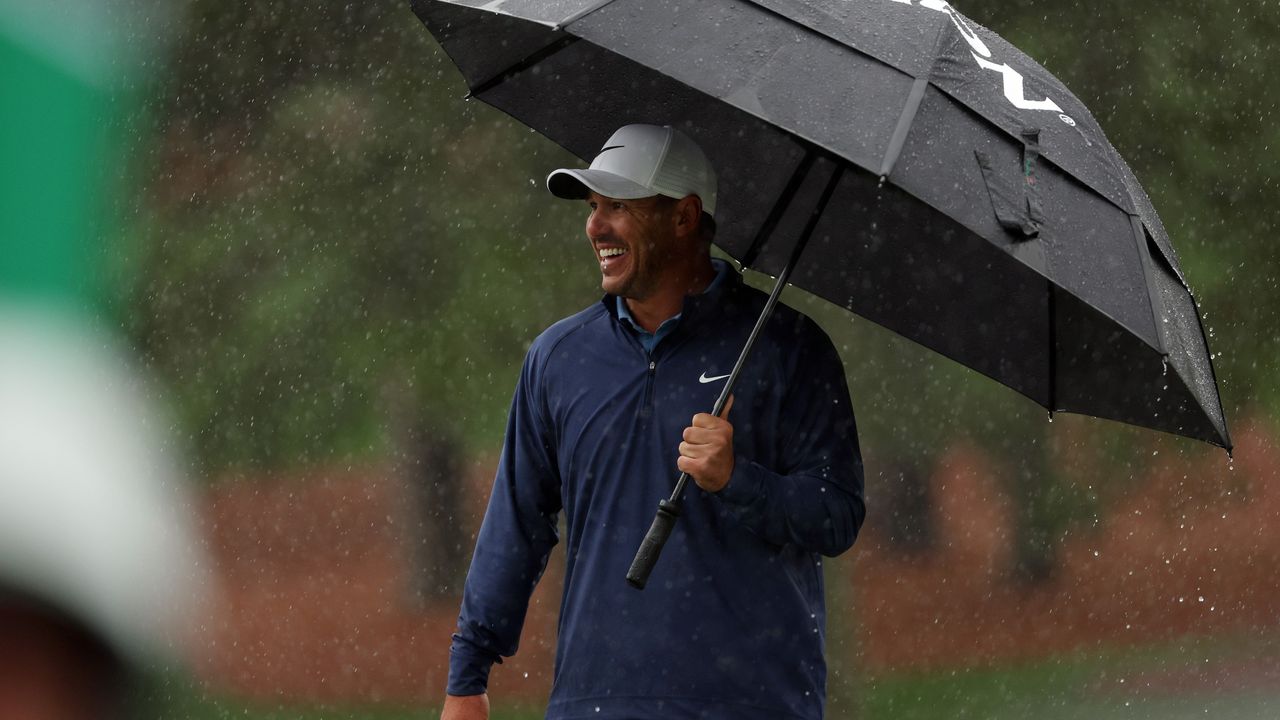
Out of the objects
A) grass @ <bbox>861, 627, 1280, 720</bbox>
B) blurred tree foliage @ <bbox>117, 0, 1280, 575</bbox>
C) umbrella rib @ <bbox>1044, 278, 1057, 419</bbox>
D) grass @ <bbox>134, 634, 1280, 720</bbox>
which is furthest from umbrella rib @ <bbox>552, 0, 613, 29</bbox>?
grass @ <bbox>861, 627, 1280, 720</bbox>

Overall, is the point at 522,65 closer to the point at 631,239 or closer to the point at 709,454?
the point at 631,239

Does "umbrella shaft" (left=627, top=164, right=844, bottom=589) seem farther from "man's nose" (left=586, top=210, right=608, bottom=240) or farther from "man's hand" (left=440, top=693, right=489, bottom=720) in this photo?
"man's hand" (left=440, top=693, right=489, bottom=720)

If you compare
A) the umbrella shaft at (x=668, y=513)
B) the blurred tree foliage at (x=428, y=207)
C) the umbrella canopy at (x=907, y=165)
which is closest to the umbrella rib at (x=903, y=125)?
the umbrella canopy at (x=907, y=165)

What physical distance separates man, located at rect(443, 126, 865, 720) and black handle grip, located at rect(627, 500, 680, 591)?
10 centimetres

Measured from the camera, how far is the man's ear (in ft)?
14.6

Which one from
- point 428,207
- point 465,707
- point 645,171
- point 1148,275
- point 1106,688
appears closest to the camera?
point 1148,275

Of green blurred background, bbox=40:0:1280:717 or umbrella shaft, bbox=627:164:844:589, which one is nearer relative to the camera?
umbrella shaft, bbox=627:164:844:589

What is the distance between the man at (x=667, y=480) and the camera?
422 cm

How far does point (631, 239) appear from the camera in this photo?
14.5ft

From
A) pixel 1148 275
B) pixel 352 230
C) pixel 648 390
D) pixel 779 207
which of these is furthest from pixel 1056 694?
pixel 1148 275

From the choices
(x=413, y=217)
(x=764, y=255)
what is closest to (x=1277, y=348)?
(x=413, y=217)

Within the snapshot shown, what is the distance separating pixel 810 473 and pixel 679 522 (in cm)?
32

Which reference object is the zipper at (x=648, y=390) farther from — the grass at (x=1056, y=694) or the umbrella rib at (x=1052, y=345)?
the grass at (x=1056, y=694)

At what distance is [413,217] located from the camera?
9484mm
